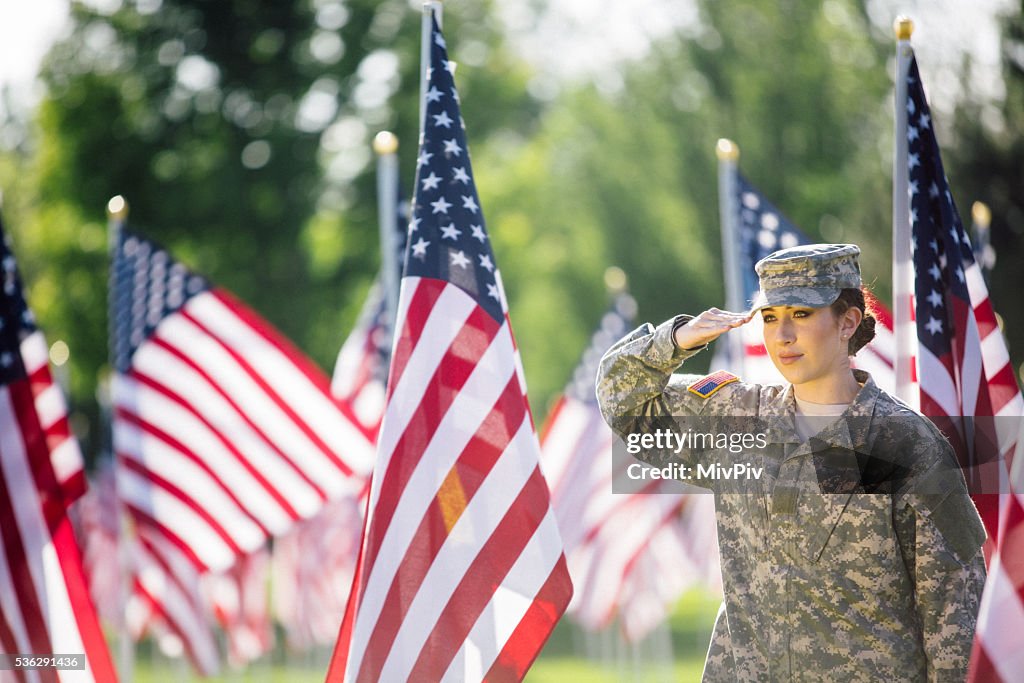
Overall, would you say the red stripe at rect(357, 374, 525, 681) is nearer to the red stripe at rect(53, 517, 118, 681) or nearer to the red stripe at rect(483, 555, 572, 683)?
the red stripe at rect(483, 555, 572, 683)

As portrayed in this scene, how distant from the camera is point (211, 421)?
9.06 metres

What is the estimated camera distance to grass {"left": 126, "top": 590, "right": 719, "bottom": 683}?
15.3 m

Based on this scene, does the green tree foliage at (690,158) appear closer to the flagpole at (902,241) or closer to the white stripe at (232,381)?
the white stripe at (232,381)

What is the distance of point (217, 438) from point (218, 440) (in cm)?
2

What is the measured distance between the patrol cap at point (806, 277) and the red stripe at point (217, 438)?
5.85m

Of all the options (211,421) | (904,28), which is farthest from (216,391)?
(904,28)

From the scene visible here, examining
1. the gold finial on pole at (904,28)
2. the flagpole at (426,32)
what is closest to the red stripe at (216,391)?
the flagpole at (426,32)

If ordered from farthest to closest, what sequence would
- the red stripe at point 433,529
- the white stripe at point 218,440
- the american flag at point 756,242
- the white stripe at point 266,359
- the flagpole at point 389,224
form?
the white stripe at point 218,440, the white stripe at point 266,359, the american flag at point 756,242, the flagpole at point 389,224, the red stripe at point 433,529

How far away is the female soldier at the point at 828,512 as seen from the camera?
138 inches

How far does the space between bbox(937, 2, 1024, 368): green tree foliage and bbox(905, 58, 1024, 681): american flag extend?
1673 centimetres

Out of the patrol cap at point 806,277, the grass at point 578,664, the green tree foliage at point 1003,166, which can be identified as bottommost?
the grass at point 578,664

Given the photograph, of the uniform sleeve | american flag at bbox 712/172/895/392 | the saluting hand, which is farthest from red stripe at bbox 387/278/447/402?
american flag at bbox 712/172/895/392

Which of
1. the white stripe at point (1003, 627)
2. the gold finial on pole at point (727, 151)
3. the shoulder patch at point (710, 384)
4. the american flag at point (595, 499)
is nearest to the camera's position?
the shoulder patch at point (710, 384)

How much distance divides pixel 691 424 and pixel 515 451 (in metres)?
1.11
